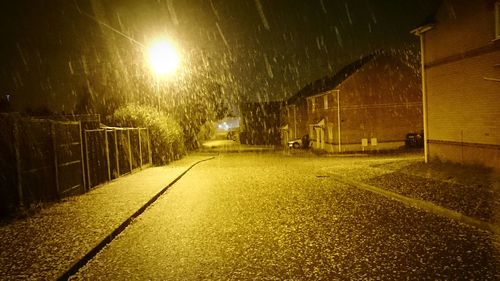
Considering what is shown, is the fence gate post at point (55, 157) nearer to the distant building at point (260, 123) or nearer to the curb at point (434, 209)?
the curb at point (434, 209)

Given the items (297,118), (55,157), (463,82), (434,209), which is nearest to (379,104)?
(297,118)

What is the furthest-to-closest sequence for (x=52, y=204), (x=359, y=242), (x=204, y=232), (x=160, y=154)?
1. (x=160, y=154)
2. (x=52, y=204)
3. (x=204, y=232)
4. (x=359, y=242)

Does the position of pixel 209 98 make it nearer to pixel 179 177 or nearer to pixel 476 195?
pixel 179 177

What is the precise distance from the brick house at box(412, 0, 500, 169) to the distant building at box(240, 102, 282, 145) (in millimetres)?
52093

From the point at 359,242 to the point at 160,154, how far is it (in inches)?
843

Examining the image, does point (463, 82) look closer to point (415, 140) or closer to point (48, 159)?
point (48, 159)

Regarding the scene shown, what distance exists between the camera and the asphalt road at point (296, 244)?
228 inches

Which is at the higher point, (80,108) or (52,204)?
(80,108)

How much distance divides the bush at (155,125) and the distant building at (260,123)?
41401 millimetres

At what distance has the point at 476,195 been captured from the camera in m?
10.9

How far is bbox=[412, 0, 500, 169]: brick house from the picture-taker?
14547 millimetres

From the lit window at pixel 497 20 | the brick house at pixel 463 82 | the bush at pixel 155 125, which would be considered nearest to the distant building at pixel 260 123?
the bush at pixel 155 125

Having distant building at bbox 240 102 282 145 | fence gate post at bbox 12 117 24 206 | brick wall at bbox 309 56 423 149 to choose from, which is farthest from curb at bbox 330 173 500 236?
distant building at bbox 240 102 282 145

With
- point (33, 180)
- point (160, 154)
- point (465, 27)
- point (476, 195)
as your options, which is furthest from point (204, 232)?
point (160, 154)
